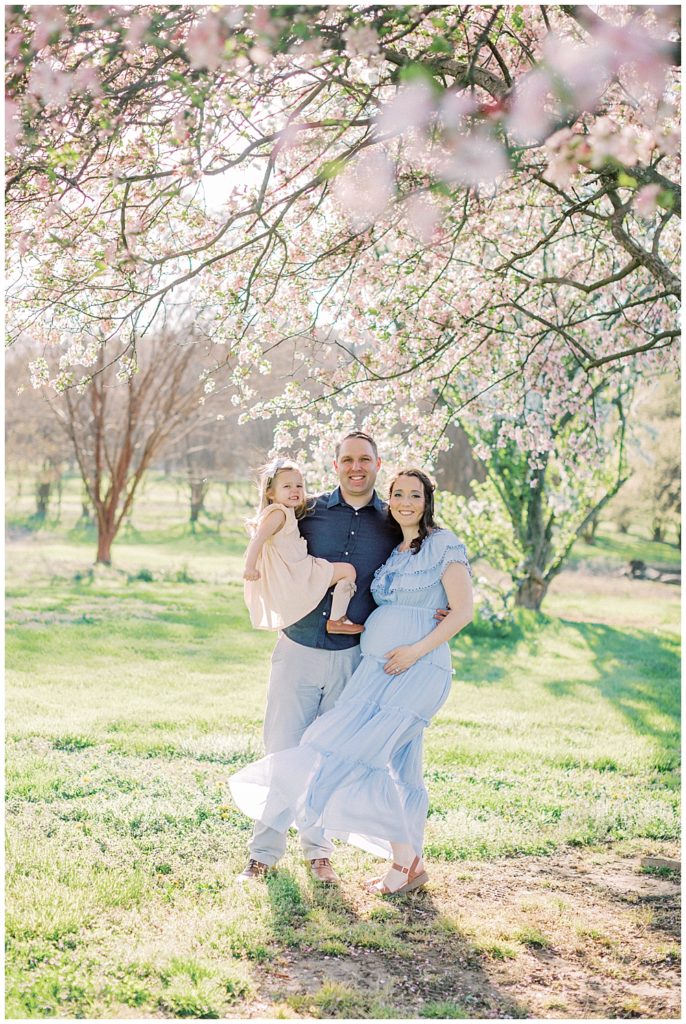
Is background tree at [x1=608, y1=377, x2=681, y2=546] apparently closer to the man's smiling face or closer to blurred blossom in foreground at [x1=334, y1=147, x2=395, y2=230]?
blurred blossom in foreground at [x1=334, y1=147, x2=395, y2=230]

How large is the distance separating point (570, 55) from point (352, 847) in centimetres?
381

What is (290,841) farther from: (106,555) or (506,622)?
(106,555)

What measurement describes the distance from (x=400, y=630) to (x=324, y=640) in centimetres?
40

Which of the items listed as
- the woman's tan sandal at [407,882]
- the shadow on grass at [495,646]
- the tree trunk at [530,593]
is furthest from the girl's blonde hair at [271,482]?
the tree trunk at [530,593]

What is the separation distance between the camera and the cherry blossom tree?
124 inches

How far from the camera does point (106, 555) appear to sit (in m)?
19.0

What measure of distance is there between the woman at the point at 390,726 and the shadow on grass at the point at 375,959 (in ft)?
0.94

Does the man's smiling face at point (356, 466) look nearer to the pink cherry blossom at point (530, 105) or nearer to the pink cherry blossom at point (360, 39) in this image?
the pink cherry blossom at point (530, 105)

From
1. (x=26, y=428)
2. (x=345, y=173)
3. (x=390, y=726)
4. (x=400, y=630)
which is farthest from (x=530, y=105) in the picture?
(x=26, y=428)

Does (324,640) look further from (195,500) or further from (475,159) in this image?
(195,500)

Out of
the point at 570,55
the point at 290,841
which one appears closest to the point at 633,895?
the point at 290,841

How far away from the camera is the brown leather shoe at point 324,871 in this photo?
4.37 meters

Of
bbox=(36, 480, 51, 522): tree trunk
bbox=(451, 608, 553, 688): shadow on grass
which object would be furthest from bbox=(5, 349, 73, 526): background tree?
bbox=(451, 608, 553, 688): shadow on grass

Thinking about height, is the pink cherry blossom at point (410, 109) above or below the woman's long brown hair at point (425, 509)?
above
